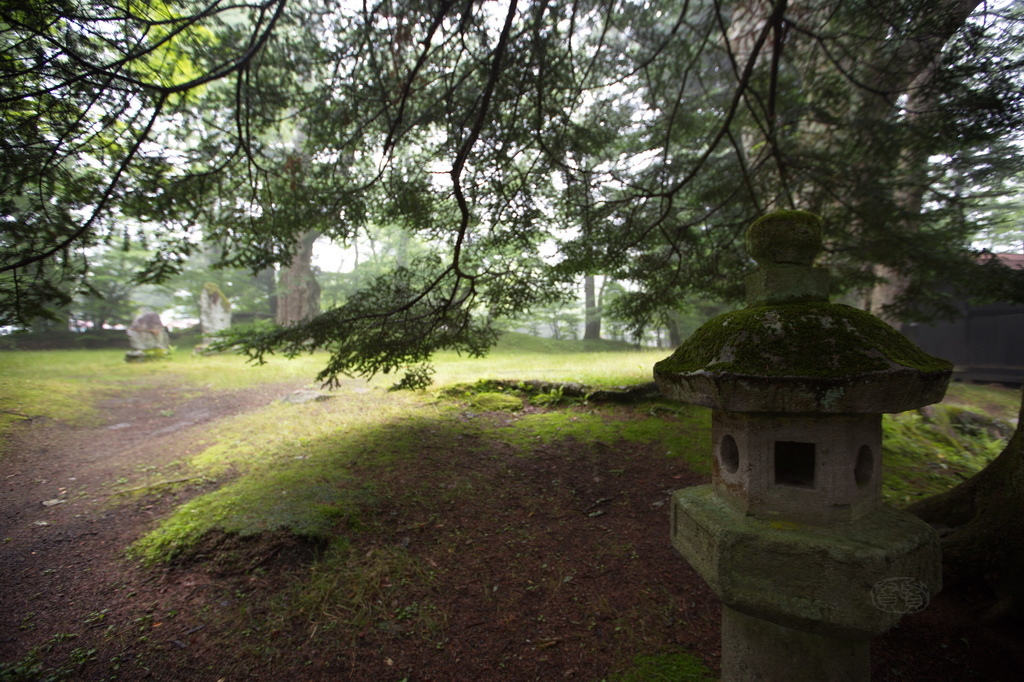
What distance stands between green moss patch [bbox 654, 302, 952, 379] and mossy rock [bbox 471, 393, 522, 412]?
4960 millimetres

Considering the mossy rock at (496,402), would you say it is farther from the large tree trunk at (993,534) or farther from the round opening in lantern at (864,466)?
the round opening in lantern at (864,466)

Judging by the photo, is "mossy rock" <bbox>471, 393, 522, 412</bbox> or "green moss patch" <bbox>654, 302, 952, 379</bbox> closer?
"green moss patch" <bbox>654, 302, 952, 379</bbox>

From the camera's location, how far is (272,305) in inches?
808

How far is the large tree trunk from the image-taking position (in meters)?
2.43

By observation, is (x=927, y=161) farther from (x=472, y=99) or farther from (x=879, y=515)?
(x=472, y=99)

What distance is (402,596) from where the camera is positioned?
289 centimetres

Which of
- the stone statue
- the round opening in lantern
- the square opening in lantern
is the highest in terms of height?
the stone statue

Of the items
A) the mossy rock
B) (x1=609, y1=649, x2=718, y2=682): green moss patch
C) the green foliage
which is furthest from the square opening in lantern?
the mossy rock

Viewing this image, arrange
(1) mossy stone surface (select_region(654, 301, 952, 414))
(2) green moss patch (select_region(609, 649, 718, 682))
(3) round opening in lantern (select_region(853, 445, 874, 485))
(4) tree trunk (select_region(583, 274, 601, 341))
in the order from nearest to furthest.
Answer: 1. (1) mossy stone surface (select_region(654, 301, 952, 414))
2. (3) round opening in lantern (select_region(853, 445, 874, 485))
3. (2) green moss patch (select_region(609, 649, 718, 682))
4. (4) tree trunk (select_region(583, 274, 601, 341))

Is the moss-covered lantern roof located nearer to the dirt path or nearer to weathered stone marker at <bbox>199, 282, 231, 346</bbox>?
the dirt path

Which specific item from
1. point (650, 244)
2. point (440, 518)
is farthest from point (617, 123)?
point (440, 518)

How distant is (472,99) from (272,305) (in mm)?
19360

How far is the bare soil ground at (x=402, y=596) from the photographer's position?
7.82 feet

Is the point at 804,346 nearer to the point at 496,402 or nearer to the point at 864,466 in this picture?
the point at 864,466
